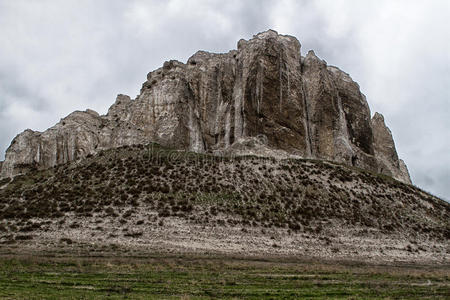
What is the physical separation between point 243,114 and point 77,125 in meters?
27.4

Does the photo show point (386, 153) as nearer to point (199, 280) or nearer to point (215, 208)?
point (215, 208)

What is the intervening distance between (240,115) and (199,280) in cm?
4022

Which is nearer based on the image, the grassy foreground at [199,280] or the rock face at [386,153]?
the grassy foreground at [199,280]

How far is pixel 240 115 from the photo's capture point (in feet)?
204

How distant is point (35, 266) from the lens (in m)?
26.3

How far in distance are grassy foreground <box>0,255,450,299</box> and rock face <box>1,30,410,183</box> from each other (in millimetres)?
29243

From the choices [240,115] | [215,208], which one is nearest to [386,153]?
[240,115]

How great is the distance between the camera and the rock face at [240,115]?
200 feet

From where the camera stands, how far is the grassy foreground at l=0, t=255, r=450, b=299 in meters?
20.3

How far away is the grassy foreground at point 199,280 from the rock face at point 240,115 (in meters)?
29.2

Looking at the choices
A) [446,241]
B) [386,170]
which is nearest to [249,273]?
[446,241]

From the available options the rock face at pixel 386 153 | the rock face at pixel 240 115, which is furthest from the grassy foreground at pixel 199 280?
the rock face at pixel 386 153

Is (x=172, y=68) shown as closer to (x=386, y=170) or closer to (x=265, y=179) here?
(x=265, y=179)

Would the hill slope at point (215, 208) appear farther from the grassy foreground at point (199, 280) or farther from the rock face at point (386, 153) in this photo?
the rock face at point (386, 153)
